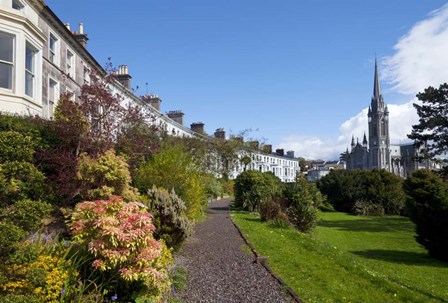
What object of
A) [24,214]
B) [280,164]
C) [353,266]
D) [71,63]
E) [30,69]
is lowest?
[353,266]

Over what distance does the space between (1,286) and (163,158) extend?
32.3ft

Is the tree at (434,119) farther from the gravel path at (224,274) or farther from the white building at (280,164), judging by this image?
the white building at (280,164)

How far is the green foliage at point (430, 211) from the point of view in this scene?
50.6 feet

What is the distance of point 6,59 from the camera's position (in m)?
13.4

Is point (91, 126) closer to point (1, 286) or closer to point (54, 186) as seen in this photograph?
point (54, 186)

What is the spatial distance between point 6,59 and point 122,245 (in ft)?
37.1

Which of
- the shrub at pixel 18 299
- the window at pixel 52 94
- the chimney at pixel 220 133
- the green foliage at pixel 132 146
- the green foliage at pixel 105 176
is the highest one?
the chimney at pixel 220 133

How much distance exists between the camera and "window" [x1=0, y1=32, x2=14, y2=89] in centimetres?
1322

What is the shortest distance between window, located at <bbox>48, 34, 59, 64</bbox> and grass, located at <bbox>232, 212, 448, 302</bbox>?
1388 centimetres

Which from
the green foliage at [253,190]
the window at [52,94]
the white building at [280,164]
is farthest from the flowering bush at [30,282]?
the white building at [280,164]

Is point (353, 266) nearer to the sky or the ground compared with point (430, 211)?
nearer to the ground

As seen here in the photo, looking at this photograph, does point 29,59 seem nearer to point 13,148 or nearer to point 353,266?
point 13,148

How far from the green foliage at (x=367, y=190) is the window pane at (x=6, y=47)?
30.4 m

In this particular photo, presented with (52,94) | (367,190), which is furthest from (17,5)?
(367,190)
